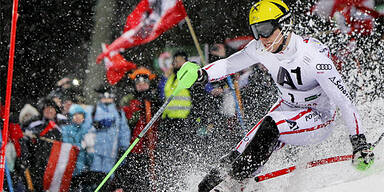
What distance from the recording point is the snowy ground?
10.2 feet

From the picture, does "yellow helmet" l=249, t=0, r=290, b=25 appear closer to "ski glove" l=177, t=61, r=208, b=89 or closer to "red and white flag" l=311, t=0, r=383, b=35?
Answer: "ski glove" l=177, t=61, r=208, b=89

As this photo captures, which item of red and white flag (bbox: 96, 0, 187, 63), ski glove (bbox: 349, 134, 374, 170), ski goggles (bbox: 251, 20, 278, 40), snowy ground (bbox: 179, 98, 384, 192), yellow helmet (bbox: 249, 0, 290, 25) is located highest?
red and white flag (bbox: 96, 0, 187, 63)

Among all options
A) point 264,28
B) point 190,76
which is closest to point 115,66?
point 190,76

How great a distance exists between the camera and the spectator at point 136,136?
12.8 ft

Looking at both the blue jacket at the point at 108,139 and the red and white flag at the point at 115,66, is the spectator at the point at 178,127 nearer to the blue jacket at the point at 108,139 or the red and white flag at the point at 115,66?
the blue jacket at the point at 108,139

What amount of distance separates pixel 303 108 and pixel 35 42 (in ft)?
9.18

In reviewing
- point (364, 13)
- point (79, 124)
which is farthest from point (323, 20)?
point (79, 124)

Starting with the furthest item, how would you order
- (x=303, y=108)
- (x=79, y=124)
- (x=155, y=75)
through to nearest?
(x=155, y=75)
(x=79, y=124)
(x=303, y=108)

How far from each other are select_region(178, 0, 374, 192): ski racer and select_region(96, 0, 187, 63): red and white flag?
1.60 m

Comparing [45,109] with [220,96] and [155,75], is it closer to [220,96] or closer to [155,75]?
[155,75]

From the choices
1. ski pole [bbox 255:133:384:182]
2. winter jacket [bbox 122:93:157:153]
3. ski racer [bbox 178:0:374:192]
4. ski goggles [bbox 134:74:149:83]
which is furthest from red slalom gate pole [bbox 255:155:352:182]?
ski goggles [bbox 134:74:149:83]

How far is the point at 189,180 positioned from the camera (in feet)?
12.6

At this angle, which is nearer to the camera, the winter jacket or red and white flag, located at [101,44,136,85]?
the winter jacket

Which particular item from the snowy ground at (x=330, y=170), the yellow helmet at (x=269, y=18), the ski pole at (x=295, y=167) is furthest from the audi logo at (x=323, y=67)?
the snowy ground at (x=330, y=170)
